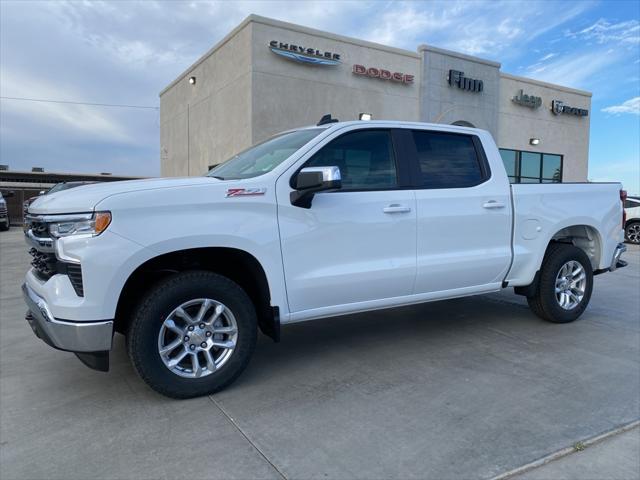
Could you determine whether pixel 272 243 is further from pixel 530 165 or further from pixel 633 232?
pixel 530 165

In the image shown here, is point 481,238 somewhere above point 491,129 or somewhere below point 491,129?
below

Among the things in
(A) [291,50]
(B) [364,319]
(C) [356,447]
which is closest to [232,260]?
(C) [356,447]

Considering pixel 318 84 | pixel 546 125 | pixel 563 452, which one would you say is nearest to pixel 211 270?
pixel 563 452

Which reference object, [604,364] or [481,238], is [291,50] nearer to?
[481,238]

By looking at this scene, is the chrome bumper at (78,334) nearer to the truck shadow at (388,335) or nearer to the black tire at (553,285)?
the truck shadow at (388,335)

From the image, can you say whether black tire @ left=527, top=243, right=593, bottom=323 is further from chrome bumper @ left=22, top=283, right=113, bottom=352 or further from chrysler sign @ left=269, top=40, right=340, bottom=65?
chrysler sign @ left=269, top=40, right=340, bottom=65

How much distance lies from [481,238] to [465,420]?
1.94m

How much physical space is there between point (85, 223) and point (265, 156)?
1.61 metres

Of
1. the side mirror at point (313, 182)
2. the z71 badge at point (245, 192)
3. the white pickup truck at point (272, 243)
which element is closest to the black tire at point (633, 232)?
the white pickup truck at point (272, 243)

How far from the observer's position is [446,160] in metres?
4.51

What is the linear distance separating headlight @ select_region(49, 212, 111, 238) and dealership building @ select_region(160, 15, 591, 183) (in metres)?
12.5

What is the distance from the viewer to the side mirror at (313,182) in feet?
10.8

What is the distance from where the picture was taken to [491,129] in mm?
21016

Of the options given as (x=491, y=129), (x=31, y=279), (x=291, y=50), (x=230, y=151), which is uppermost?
(x=291, y=50)
